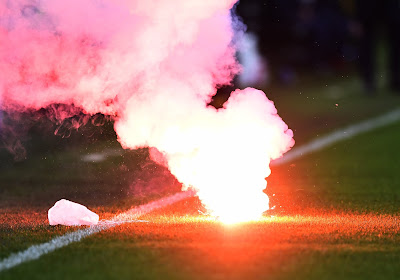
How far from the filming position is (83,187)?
1318 cm

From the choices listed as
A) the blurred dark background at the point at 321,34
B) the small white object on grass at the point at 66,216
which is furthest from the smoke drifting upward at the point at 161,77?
the blurred dark background at the point at 321,34

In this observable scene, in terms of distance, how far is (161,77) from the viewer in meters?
11.0

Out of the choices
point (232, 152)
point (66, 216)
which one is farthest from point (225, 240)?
point (232, 152)

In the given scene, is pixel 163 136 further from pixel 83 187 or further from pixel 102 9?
pixel 83 187

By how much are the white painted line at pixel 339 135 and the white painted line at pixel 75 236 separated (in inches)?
244

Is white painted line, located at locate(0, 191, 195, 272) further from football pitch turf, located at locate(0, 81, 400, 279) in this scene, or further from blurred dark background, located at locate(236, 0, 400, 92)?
blurred dark background, located at locate(236, 0, 400, 92)

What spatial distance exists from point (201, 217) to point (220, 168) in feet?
1.95

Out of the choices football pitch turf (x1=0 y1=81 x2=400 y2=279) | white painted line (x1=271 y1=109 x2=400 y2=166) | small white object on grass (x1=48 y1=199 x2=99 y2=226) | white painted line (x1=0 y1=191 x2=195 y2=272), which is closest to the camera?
football pitch turf (x1=0 y1=81 x2=400 y2=279)

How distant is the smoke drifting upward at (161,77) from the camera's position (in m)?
10.2

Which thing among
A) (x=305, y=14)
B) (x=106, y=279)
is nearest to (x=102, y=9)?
(x=106, y=279)

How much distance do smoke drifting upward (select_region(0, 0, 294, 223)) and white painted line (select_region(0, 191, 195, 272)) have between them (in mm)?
590

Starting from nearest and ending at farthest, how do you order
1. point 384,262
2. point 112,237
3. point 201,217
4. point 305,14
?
1. point 384,262
2. point 112,237
3. point 201,217
4. point 305,14

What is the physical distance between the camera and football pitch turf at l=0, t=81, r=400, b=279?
7.07 metres

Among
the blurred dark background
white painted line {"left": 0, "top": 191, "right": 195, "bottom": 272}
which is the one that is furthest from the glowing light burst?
the blurred dark background
